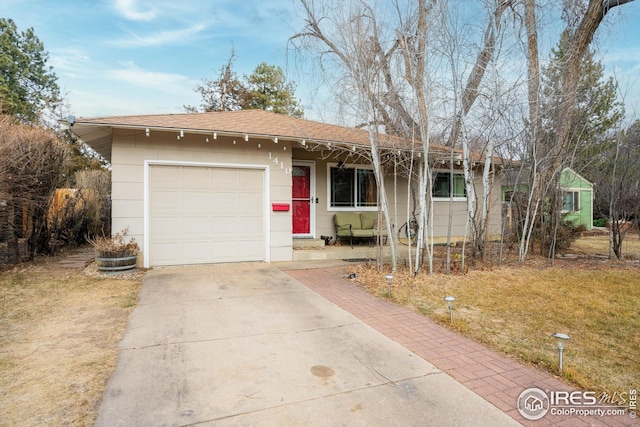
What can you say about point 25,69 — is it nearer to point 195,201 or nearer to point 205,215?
point 195,201

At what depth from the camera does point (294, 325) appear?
4074 millimetres

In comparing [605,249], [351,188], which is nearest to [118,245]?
[351,188]

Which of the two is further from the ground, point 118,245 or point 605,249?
point 118,245

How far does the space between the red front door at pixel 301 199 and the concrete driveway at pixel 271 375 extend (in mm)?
4793

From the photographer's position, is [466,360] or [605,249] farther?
[605,249]

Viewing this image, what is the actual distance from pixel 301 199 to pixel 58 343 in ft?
21.6

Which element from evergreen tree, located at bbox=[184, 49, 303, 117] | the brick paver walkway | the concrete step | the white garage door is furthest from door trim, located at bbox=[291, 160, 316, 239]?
evergreen tree, located at bbox=[184, 49, 303, 117]

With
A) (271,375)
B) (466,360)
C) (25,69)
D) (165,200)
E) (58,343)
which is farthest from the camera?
(25,69)

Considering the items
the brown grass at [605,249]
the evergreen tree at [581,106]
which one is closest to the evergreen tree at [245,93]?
the evergreen tree at [581,106]

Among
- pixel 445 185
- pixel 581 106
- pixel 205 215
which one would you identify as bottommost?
pixel 205 215

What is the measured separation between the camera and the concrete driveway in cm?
232

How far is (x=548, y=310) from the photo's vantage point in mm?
4684

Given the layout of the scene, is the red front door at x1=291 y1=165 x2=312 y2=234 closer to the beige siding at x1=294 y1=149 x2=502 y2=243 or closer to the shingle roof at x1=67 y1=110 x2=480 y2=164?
the beige siding at x1=294 y1=149 x2=502 y2=243

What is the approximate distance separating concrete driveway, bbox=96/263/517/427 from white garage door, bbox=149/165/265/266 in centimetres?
273
